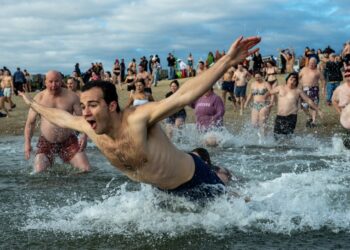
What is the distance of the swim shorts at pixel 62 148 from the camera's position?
7809mm

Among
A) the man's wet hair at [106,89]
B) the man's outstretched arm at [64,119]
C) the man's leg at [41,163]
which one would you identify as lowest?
the man's leg at [41,163]

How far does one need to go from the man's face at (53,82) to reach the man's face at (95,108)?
3.43m

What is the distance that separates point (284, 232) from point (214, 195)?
0.73 m

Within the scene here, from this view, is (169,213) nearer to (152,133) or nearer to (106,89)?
(152,133)

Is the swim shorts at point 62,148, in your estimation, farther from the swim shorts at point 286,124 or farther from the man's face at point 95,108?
the swim shorts at point 286,124

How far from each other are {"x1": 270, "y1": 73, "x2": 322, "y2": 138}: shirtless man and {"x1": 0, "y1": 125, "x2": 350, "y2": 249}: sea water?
11.0 ft

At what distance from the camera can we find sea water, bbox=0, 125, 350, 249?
4.57 metres

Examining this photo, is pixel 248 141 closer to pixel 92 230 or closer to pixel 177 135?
pixel 177 135

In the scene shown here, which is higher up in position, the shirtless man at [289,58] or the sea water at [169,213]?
the shirtless man at [289,58]

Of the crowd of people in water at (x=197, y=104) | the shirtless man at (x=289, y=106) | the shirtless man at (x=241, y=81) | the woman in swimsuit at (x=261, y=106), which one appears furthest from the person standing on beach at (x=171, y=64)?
the shirtless man at (x=289, y=106)

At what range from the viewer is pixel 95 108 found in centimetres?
433

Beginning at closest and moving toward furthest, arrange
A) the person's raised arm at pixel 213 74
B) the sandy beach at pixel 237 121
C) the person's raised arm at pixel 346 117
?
the person's raised arm at pixel 213 74, the person's raised arm at pixel 346 117, the sandy beach at pixel 237 121

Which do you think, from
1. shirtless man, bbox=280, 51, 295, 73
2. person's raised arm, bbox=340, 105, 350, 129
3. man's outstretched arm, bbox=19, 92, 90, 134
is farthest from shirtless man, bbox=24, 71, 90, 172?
shirtless man, bbox=280, 51, 295, 73

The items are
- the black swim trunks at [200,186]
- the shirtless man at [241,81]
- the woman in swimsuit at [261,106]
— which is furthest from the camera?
the shirtless man at [241,81]
